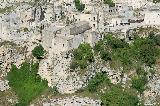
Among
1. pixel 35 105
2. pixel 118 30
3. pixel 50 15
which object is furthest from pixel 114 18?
pixel 35 105

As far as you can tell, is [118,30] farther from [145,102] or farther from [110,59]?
[145,102]

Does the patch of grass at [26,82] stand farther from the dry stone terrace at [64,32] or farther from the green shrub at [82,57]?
the green shrub at [82,57]

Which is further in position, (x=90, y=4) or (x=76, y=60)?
(x=90, y=4)

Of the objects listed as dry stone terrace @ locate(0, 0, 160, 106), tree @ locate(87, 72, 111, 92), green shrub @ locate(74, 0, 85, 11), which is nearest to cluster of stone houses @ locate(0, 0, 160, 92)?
dry stone terrace @ locate(0, 0, 160, 106)

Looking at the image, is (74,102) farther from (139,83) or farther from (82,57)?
(139,83)

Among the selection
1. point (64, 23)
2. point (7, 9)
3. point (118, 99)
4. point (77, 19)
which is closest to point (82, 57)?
point (118, 99)

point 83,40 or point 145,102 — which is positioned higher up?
point 83,40

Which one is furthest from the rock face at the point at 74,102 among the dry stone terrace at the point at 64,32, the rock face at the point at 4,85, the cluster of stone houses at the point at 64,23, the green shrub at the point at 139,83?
the rock face at the point at 4,85
